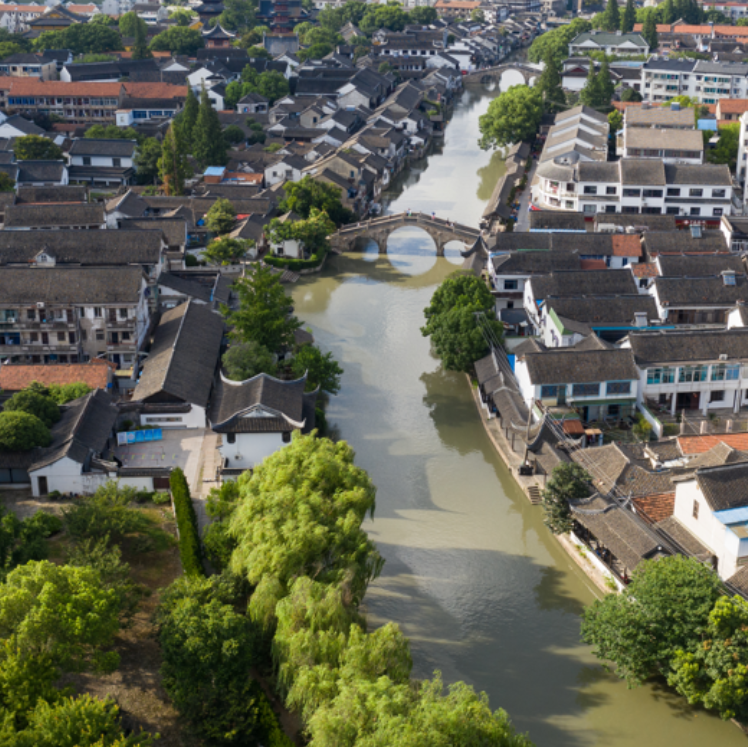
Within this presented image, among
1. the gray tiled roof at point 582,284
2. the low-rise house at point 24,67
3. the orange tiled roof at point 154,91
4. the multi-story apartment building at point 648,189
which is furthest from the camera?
the low-rise house at point 24,67

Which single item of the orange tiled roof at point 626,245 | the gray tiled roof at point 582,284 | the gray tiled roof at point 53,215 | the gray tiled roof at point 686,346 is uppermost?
the gray tiled roof at point 686,346

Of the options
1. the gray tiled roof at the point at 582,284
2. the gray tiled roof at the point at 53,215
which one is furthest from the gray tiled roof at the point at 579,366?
the gray tiled roof at the point at 53,215

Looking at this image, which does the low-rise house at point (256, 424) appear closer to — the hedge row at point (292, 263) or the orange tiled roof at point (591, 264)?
the orange tiled roof at point (591, 264)

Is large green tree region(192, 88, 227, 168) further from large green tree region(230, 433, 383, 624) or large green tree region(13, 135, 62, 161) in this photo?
large green tree region(230, 433, 383, 624)

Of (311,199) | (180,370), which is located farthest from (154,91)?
(180,370)

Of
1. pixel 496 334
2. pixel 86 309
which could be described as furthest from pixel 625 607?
pixel 86 309

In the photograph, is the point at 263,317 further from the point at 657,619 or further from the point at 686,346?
the point at 657,619

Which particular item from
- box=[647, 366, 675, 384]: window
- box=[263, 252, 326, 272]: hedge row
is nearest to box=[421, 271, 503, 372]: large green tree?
box=[647, 366, 675, 384]: window
